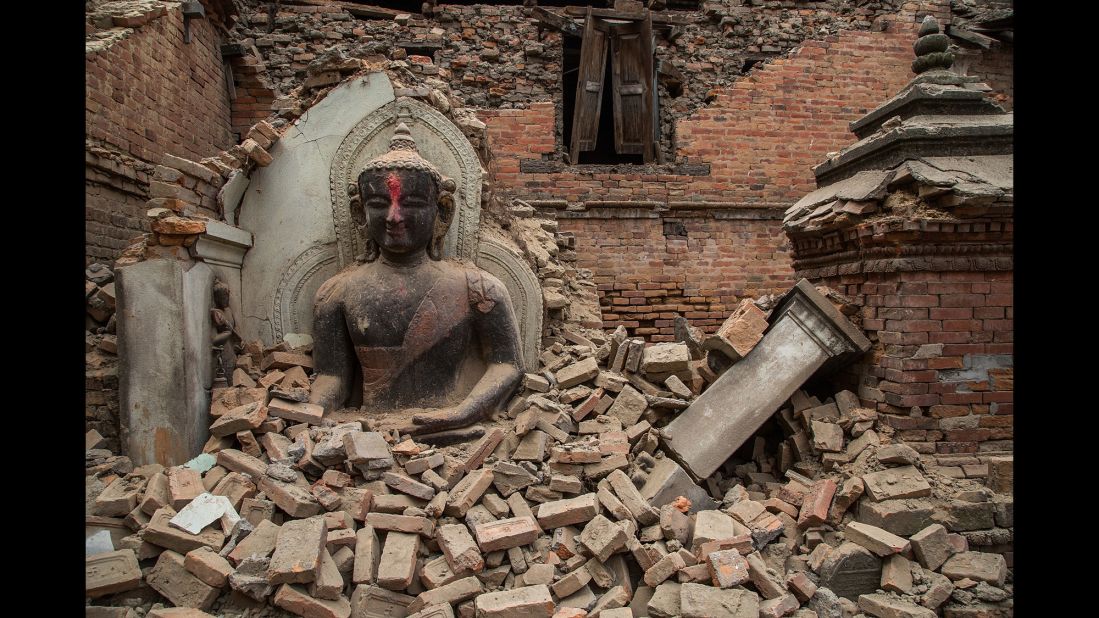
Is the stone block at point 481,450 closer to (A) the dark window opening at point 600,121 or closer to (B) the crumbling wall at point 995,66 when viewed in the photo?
(A) the dark window opening at point 600,121

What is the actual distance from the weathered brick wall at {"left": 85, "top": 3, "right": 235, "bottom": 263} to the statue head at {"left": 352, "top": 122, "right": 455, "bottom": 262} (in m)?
3.05

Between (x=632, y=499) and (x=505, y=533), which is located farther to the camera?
(x=632, y=499)

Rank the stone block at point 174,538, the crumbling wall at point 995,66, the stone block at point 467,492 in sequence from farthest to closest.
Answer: the crumbling wall at point 995,66
the stone block at point 467,492
the stone block at point 174,538

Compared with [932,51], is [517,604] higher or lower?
lower

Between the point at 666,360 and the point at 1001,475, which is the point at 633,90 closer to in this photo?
the point at 666,360

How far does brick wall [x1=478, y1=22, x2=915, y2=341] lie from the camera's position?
8398 millimetres

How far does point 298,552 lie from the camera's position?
2.72 metres

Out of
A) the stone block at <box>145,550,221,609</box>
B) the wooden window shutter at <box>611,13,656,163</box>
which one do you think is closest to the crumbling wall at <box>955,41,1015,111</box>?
the wooden window shutter at <box>611,13,656,163</box>

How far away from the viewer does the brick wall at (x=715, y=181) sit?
8.40m

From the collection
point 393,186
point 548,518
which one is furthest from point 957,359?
point 393,186

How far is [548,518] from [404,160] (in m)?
2.45

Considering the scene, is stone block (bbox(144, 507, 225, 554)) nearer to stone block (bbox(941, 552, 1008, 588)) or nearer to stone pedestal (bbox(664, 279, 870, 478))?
stone pedestal (bbox(664, 279, 870, 478))

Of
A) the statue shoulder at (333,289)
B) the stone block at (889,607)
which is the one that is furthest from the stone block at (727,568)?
the statue shoulder at (333,289)

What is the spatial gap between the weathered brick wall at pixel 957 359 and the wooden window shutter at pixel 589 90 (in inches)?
235
